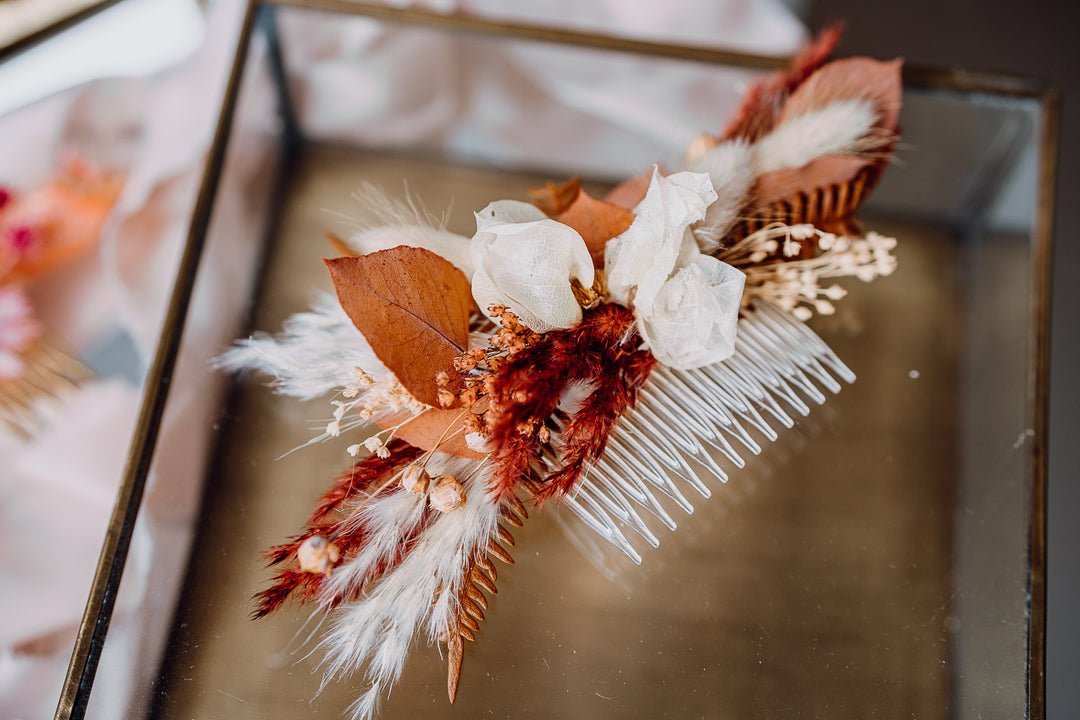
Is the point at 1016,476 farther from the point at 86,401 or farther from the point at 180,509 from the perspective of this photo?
the point at 86,401

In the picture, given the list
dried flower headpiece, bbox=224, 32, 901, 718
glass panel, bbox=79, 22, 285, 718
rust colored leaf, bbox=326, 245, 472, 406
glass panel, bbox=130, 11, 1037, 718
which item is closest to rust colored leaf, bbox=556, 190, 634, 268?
dried flower headpiece, bbox=224, 32, 901, 718

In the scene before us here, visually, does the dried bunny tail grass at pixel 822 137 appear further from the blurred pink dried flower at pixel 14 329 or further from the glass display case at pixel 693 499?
the blurred pink dried flower at pixel 14 329

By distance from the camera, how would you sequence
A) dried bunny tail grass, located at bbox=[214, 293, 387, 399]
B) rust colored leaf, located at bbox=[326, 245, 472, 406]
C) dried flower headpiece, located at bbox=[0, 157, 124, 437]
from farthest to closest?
dried flower headpiece, located at bbox=[0, 157, 124, 437] < dried bunny tail grass, located at bbox=[214, 293, 387, 399] < rust colored leaf, located at bbox=[326, 245, 472, 406]

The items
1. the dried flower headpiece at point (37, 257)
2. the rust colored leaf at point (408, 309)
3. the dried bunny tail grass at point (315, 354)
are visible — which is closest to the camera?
the rust colored leaf at point (408, 309)

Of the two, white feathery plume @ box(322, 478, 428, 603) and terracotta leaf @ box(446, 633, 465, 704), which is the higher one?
white feathery plume @ box(322, 478, 428, 603)

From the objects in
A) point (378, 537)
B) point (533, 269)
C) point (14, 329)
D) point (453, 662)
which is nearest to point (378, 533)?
point (378, 537)

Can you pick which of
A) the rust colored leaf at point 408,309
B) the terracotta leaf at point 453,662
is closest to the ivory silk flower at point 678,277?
the rust colored leaf at point 408,309

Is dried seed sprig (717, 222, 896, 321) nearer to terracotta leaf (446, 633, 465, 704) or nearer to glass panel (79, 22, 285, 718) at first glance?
terracotta leaf (446, 633, 465, 704)

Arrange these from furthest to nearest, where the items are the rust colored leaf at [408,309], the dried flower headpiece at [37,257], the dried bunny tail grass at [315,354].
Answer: the dried flower headpiece at [37,257] → the dried bunny tail grass at [315,354] → the rust colored leaf at [408,309]
